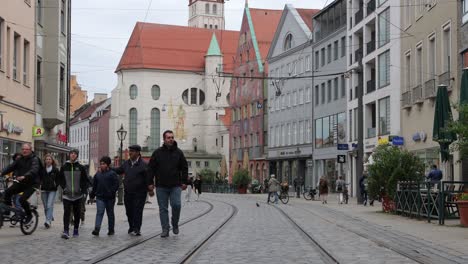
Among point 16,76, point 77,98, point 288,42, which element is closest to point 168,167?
point 16,76

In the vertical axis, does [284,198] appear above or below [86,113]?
below

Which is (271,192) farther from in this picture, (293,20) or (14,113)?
(293,20)

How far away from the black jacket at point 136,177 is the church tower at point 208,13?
156512mm

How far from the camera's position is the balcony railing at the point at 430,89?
118 feet

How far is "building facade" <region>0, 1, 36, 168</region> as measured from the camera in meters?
28.8

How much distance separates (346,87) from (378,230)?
4123cm

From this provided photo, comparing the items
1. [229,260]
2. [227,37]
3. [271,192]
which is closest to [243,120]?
[227,37]

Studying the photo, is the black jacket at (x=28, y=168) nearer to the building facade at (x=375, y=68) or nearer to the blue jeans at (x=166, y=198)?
the blue jeans at (x=166, y=198)

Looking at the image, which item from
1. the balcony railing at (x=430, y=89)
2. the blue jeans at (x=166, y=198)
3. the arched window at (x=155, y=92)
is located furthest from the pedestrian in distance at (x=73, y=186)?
the arched window at (x=155, y=92)

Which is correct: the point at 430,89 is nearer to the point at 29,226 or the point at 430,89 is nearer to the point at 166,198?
the point at 166,198

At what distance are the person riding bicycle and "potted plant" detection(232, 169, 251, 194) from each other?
2203 inches

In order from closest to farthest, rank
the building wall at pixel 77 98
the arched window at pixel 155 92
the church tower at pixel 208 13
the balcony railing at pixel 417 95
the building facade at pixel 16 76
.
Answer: the building facade at pixel 16 76 → the balcony railing at pixel 417 95 → the arched window at pixel 155 92 → the building wall at pixel 77 98 → the church tower at pixel 208 13

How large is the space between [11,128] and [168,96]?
294 feet

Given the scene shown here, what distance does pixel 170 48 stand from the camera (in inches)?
4855
